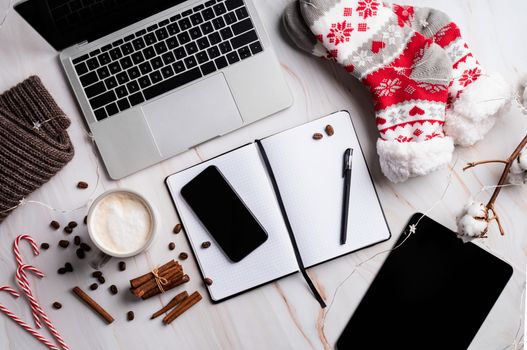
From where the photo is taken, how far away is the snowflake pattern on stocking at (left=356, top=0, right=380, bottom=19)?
0.80 meters

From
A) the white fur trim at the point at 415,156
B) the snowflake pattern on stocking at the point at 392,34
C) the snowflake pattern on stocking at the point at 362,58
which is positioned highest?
the snowflake pattern on stocking at the point at 392,34

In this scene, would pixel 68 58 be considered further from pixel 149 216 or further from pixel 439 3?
pixel 439 3

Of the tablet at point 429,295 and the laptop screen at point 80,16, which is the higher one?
the laptop screen at point 80,16

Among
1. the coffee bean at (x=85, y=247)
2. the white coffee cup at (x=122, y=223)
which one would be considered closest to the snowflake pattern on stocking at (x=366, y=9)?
the white coffee cup at (x=122, y=223)

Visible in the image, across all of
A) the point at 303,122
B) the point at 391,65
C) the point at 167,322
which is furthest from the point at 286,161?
the point at 167,322

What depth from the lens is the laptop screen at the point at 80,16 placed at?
0.74 metres

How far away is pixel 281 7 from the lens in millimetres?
847

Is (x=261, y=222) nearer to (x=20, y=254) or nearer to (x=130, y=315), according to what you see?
(x=130, y=315)

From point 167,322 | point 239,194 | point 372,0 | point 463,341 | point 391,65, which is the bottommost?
point 463,341

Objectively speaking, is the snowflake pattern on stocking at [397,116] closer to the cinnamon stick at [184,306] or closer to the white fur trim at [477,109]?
the white fur trim at [477,109]

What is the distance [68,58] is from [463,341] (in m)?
0.81

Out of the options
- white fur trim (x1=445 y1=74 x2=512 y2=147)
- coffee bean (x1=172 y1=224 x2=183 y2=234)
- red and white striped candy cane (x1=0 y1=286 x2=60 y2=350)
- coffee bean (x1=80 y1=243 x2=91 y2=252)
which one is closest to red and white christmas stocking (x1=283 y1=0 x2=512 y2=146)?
white fur trim (x1=445 y1=74 x2=512 y2=147)

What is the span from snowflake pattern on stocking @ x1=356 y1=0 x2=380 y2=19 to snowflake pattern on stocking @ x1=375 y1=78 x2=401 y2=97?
4.3 inches

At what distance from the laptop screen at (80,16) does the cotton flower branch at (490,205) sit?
58 centimetres
